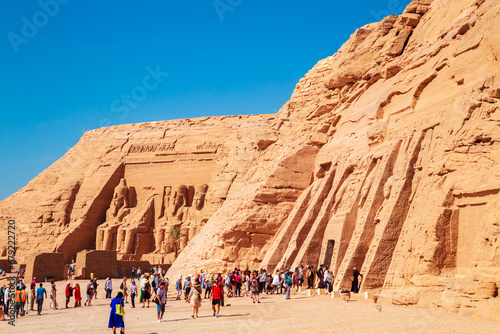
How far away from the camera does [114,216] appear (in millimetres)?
43125

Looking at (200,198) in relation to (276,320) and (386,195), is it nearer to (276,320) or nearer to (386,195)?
(386,195)

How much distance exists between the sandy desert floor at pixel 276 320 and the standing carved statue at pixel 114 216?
75.1 feet

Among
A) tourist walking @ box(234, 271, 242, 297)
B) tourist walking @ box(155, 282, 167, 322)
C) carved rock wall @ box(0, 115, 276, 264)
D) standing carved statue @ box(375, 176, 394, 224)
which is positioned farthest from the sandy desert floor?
carved rock wall @ box(0, 115, 276, 264)

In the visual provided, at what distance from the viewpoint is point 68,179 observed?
46594 millimetres

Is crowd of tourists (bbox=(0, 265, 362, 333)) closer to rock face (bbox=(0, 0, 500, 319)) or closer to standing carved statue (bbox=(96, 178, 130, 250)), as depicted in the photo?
rock face (bbox=(0, 0, 500, 319))

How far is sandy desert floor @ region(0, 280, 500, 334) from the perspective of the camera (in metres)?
10.9

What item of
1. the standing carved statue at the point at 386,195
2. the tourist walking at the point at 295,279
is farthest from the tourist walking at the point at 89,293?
the standing carved statue at the point at 386,195

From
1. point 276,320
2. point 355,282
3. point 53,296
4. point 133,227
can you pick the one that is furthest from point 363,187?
point 133,227

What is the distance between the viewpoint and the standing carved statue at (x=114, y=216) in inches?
1631

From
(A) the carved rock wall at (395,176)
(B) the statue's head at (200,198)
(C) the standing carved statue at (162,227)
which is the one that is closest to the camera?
(A) the carved rock wall at (395,176)

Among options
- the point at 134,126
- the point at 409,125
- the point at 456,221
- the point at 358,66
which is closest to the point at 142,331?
the point at 456,221

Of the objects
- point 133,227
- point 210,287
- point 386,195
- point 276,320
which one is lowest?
point 276,320

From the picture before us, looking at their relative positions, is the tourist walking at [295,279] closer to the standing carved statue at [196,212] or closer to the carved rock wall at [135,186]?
the carved rock wall at [135,186]

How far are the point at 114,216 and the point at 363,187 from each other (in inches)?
1080
